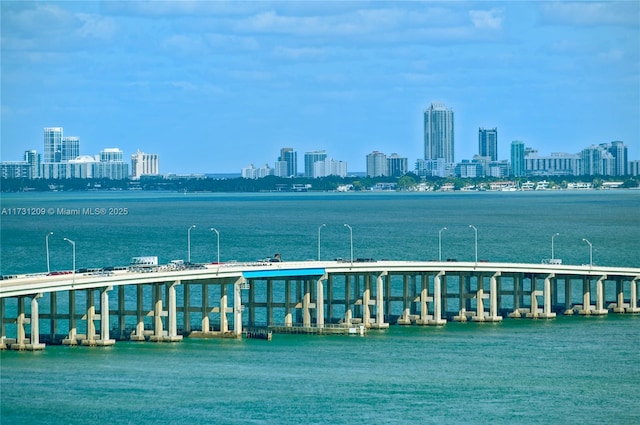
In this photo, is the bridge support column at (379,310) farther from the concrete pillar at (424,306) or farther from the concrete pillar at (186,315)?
the concrete pillar at (186,315)

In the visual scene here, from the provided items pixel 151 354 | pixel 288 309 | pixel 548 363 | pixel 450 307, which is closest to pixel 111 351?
pixel 151 354

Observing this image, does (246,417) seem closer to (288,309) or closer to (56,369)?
(56,369)

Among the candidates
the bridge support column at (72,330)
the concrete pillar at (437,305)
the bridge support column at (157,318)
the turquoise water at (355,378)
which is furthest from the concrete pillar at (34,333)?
the concrete pillar at (437,305)

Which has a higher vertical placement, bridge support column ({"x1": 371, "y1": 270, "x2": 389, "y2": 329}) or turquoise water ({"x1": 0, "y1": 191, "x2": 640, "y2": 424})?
bridge support column ({"x1": 371, "y1": 270, "x2": 389, "y2": 329})

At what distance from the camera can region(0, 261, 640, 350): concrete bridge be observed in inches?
3939

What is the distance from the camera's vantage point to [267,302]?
112 metres

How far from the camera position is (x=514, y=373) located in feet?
300

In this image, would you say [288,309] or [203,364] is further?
[288,309]

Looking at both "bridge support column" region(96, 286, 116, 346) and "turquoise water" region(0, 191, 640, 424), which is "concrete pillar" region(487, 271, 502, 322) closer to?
"turquoise water" region(0, 191, 640, 424)

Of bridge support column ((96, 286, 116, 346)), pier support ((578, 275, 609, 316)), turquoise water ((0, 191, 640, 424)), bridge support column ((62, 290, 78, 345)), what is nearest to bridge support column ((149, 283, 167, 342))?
turquoise water ((0, 191, 640, 424))

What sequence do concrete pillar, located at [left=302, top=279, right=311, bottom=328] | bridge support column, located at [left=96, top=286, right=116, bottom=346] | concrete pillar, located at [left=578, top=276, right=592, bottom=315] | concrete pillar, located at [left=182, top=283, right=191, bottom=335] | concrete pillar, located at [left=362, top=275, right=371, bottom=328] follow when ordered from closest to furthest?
bridge support column, located at [left=96, top=286, right=116, bottom=346] < concrete pillar, located at [left=182, top=283, right=191, bottom=335] < concrete pillar, located at [left=302, top=279, right=311, bottom=328] < concrete pillar, located at [left=362, top=275, right=371, bottom=328] < concrete pillar, located at [left=578, top=276, right=592, bottom=315]

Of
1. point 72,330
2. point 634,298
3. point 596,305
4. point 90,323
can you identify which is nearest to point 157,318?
point 90,323

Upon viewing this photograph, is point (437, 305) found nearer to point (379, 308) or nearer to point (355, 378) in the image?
point (379, 308)

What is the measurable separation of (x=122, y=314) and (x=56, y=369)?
51.7 ft
